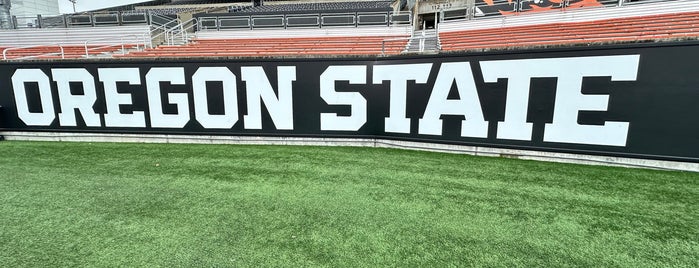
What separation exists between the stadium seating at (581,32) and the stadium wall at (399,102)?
430 centimetres

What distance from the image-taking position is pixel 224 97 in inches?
199

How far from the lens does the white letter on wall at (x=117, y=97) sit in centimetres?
514

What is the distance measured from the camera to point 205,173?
148 inches

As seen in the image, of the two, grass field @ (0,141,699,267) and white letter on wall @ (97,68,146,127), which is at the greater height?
white letter on wall @ (97,68,146,127)

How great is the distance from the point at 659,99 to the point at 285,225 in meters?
3.79

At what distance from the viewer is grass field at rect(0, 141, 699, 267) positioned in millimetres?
2092

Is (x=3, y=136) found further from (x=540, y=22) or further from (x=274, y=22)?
(x=540, y=22)

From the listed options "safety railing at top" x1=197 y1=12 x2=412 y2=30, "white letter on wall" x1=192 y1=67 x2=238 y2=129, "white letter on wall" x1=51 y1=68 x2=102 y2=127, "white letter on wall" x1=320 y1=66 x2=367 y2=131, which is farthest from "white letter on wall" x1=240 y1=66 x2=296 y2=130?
"safety railing at top" x1=197 y1=12 x2=412 y2=30

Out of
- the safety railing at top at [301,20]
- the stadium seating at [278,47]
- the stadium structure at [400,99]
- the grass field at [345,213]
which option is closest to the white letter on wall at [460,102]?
the stadium structure at [400,99]

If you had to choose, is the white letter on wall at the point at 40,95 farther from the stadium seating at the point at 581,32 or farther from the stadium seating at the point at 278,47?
the stadium seating at the point at 581,32

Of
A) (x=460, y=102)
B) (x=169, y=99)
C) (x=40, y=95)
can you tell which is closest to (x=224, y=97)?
(x=169, y=99)

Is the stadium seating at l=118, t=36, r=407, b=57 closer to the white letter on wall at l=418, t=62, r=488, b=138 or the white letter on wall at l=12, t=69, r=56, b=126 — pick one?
the white letter on wall at l=12, t=69, r=56, b=126

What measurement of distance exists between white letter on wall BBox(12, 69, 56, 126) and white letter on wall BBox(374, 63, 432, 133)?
5.23 meters

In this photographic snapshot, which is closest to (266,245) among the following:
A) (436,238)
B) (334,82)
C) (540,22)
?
(436,238)
